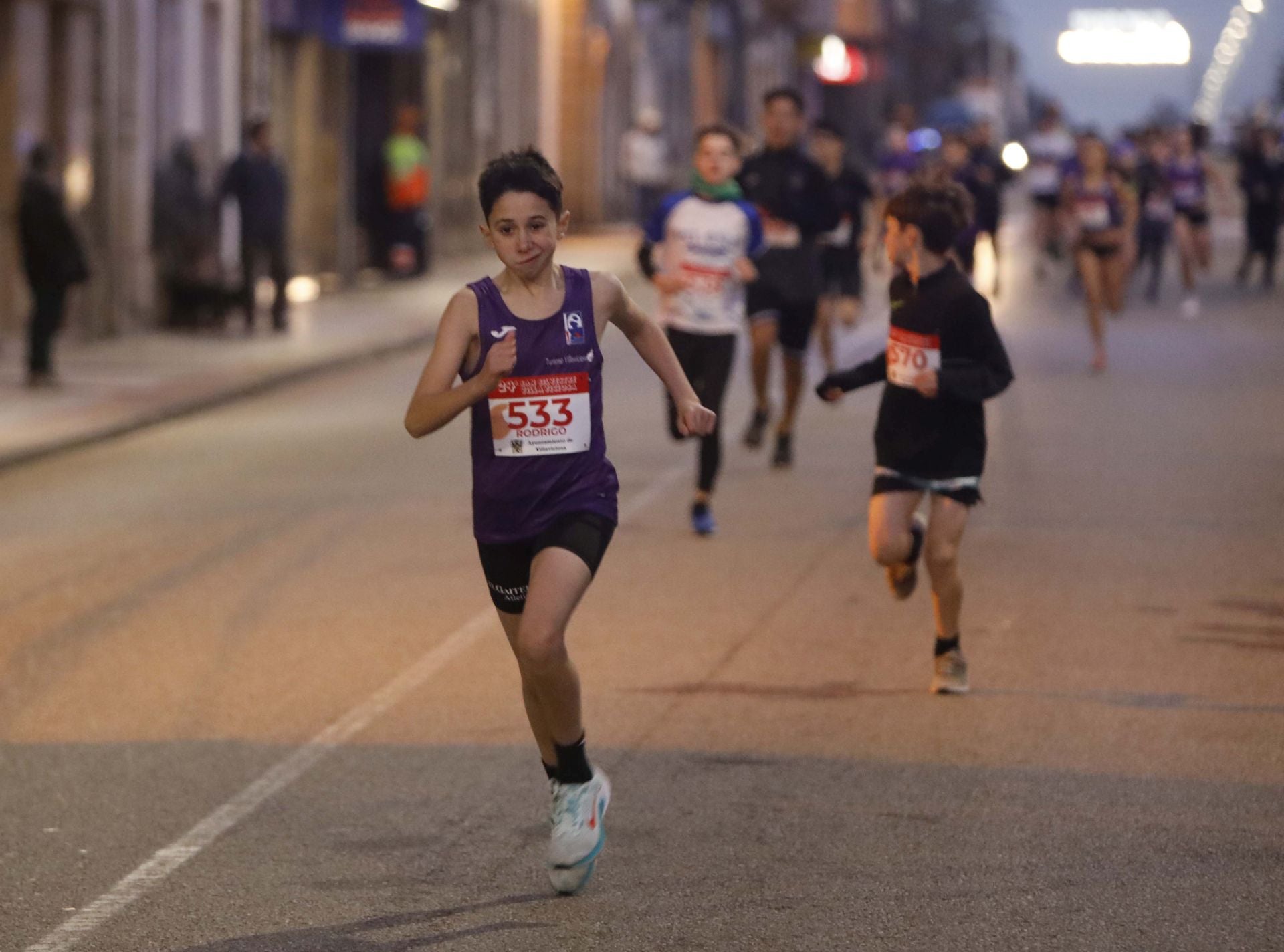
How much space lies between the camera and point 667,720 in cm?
775

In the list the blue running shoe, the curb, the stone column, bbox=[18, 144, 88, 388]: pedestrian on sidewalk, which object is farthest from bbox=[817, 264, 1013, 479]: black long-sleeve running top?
the stone column

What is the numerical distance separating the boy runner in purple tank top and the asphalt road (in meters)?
0.38

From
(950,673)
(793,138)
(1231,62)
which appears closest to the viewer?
(950,673)

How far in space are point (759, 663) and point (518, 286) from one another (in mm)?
3220

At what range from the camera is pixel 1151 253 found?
29969mm

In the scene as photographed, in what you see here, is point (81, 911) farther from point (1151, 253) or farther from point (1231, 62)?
point (1231, 62)

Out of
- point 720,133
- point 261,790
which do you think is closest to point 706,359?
point 720,133

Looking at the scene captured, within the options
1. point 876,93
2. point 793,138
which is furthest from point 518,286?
point 876,93

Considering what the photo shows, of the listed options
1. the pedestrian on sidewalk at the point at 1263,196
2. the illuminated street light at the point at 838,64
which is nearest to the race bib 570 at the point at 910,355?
the pedestrian on sidewalk at the point at 1263,196

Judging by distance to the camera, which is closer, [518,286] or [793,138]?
[518,286]

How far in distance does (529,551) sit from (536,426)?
1.04ft

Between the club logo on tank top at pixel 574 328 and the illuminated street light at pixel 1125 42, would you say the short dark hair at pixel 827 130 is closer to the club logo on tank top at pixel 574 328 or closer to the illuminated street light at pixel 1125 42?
the club logo on tank top at pixel 574 328

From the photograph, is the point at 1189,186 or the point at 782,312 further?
the point at 1189,186

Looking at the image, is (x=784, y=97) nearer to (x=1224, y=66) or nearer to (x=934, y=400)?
(x=934, y=400)
